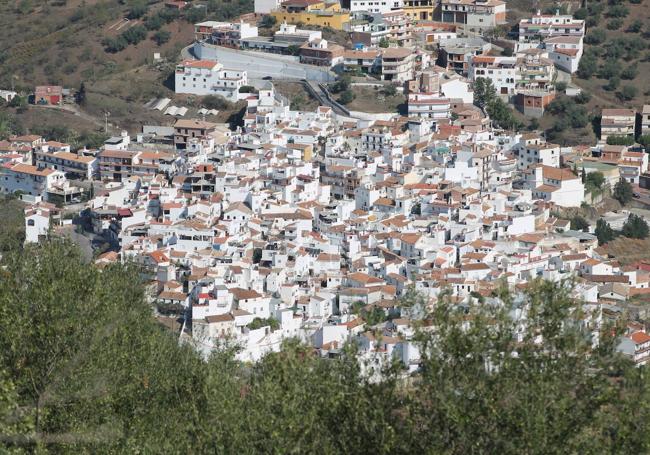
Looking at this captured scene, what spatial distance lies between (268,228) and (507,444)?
13.8m

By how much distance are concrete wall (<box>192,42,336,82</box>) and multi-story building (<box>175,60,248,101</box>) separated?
1.36 ft

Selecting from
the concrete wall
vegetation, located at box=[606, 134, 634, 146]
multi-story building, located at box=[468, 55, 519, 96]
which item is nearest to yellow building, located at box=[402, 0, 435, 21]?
the concrete wall

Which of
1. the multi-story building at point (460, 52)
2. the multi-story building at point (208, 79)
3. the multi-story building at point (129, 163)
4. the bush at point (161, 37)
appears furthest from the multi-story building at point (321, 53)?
the multi-story building at point (129, 163)

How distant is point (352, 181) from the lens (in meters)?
23.8

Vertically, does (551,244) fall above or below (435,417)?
below

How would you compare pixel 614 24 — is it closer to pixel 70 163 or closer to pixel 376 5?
pixel 376 5

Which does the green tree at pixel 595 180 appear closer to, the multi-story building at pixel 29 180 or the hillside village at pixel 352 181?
the hillside village at pixel 352 181

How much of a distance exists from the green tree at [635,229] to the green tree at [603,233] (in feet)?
0.95

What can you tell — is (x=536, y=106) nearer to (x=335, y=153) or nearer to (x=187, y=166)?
(x=335, y=153)

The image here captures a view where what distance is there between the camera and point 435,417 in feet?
28.7

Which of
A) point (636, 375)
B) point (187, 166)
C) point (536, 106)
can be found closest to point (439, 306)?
point (636, 375)

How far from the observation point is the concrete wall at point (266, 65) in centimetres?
3008

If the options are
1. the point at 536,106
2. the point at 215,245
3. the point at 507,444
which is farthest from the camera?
the point at 536,106

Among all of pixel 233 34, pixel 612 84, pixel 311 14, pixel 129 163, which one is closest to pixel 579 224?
pixel 612 84
